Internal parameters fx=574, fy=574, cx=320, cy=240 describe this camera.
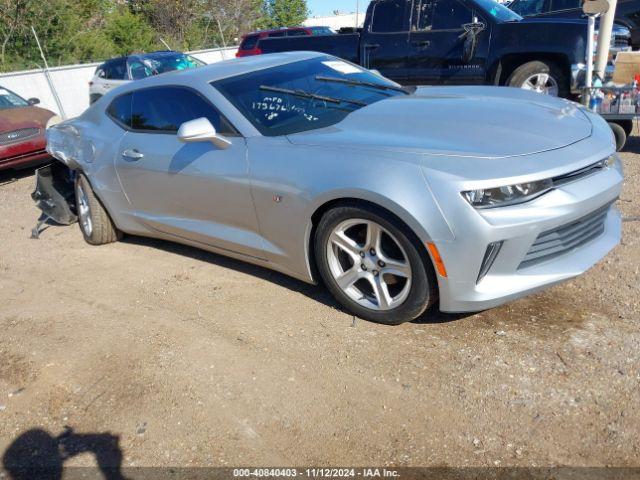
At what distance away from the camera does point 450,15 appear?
8109mm

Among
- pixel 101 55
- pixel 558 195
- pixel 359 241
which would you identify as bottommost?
pixel 101 55

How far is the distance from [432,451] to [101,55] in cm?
2432

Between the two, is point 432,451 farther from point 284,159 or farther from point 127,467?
point 284,159

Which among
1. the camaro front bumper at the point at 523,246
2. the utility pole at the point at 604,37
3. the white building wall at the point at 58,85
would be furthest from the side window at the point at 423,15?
the white building wall at the point at 58,85

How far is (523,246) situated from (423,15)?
21.1ft

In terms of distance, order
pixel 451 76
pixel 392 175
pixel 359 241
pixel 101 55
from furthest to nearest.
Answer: pixel 101 55, pixel 451 76, pixel 359 241, pixel 392 175

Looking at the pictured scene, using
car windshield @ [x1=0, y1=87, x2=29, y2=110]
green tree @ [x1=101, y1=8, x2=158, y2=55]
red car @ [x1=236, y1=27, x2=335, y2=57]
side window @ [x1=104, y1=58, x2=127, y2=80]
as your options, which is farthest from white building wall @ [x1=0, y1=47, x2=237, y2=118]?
green tree @ [x1=101, y1=8, x2=158, y2=55]

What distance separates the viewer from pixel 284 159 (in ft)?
11.1

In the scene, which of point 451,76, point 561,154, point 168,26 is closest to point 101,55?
point 168,26

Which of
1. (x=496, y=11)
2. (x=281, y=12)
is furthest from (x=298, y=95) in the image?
(x=281, y=12)

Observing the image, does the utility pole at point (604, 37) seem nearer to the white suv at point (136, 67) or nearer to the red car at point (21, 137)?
the red car at point (21, 137)

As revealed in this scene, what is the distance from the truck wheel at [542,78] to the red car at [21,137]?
6969 millimetres

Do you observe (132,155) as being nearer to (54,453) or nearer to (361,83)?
(361,83)

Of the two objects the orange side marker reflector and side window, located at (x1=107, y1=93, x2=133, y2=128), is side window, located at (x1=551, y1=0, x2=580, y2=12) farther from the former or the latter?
the orange side marker reflector
